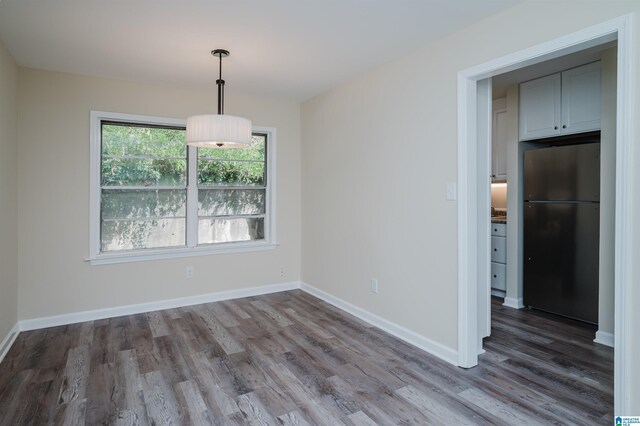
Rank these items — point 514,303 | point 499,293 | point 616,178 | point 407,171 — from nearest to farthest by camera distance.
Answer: point 616,178 → point 407,171 → point 514,303 → point 499,293

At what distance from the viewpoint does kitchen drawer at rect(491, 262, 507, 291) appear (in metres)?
4.30

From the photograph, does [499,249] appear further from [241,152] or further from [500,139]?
[241,152]

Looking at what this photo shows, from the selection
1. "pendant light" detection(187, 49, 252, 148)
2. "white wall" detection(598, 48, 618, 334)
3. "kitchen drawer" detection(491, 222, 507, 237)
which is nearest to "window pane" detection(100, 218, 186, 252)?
"pendant light" detection(187, 49, 252, 148)

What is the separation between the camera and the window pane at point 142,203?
390cm

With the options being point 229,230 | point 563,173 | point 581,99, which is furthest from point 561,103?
point 229,230

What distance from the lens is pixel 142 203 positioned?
4.05 meters

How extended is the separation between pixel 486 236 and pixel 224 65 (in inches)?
105

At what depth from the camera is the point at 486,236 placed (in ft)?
9.86

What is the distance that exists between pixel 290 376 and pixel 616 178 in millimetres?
2224

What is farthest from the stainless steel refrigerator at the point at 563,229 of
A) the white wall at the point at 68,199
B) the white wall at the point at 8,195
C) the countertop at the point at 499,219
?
the white wall at the point at 8,195

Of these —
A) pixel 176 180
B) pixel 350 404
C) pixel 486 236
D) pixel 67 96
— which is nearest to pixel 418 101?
pixel 486 236

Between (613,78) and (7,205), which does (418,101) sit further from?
(7,205)

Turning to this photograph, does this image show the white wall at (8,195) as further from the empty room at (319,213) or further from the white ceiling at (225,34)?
the white ceiling at (225,34)

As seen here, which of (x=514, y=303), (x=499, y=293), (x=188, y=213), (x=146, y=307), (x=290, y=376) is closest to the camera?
(x=290, y=376)
